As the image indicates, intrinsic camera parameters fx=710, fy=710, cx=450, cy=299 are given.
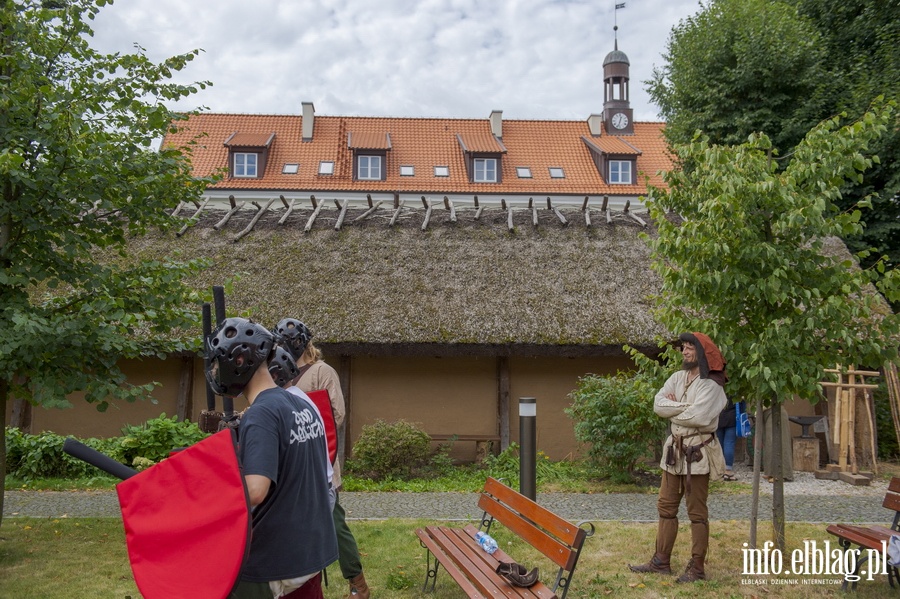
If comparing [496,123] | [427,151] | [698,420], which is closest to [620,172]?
[496,123]

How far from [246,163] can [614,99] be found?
16.3m

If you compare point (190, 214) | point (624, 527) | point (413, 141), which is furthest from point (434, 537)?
point (413, 141)

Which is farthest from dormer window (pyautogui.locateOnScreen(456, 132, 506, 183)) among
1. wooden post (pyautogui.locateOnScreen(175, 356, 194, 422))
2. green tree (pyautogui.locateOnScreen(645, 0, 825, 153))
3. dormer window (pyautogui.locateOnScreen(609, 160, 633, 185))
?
wooden post (pyautogui.locateOnScreen(175, 356, 194, 422))

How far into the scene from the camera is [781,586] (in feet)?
17.2

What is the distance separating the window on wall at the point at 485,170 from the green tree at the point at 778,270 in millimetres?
21373

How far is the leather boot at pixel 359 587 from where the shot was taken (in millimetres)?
4746

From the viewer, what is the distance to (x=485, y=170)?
27312mm

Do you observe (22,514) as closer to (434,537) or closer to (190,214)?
(434,537)

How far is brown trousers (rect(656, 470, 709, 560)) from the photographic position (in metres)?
5.26

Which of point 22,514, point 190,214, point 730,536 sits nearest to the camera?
point 730,536

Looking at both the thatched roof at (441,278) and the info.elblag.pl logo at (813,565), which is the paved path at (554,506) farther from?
the thatched roof at (441,278)

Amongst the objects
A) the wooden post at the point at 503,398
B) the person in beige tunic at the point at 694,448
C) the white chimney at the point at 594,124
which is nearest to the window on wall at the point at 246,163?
the white chimney at the point at 594,124

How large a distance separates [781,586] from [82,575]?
5.35 meters

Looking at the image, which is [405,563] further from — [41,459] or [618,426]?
[41,459]
